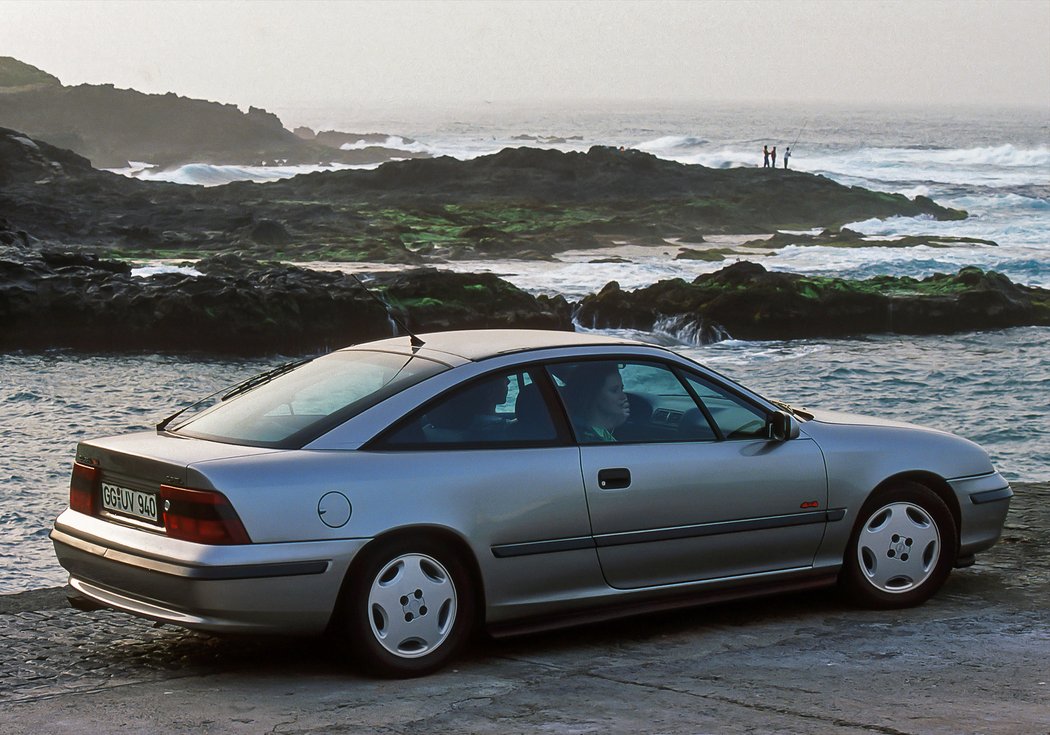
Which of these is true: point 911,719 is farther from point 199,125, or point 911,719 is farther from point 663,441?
point 199,125

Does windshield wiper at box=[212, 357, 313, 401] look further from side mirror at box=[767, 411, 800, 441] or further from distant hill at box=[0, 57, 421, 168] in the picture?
distant hill at box=[0, 57, 421, 168]

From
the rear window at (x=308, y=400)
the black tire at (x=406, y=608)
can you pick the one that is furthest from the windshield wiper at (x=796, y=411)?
the black tire at (x=406, y=608)

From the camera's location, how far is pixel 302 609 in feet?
16.6

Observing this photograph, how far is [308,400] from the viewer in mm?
5625

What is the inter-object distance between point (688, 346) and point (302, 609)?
2592 centimetres

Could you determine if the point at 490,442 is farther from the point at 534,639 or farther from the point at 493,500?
the point at 534,639

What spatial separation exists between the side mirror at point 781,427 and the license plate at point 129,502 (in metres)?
2.62

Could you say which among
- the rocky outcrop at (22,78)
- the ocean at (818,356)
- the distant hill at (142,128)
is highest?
the rocky outcrop at (22,78)

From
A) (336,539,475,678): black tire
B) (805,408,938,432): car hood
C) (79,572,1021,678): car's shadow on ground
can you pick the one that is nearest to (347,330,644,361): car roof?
(336,539,475,678): black tire

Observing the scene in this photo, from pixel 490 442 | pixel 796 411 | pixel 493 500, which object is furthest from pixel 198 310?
pixel 493 500

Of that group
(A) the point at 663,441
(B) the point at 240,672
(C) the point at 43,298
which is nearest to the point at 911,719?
(A) the point at 663,441

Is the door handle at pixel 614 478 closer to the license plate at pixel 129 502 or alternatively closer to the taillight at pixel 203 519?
the taillight at pixel 203 519

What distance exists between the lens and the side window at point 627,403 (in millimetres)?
5816

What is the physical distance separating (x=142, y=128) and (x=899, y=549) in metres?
94.5
